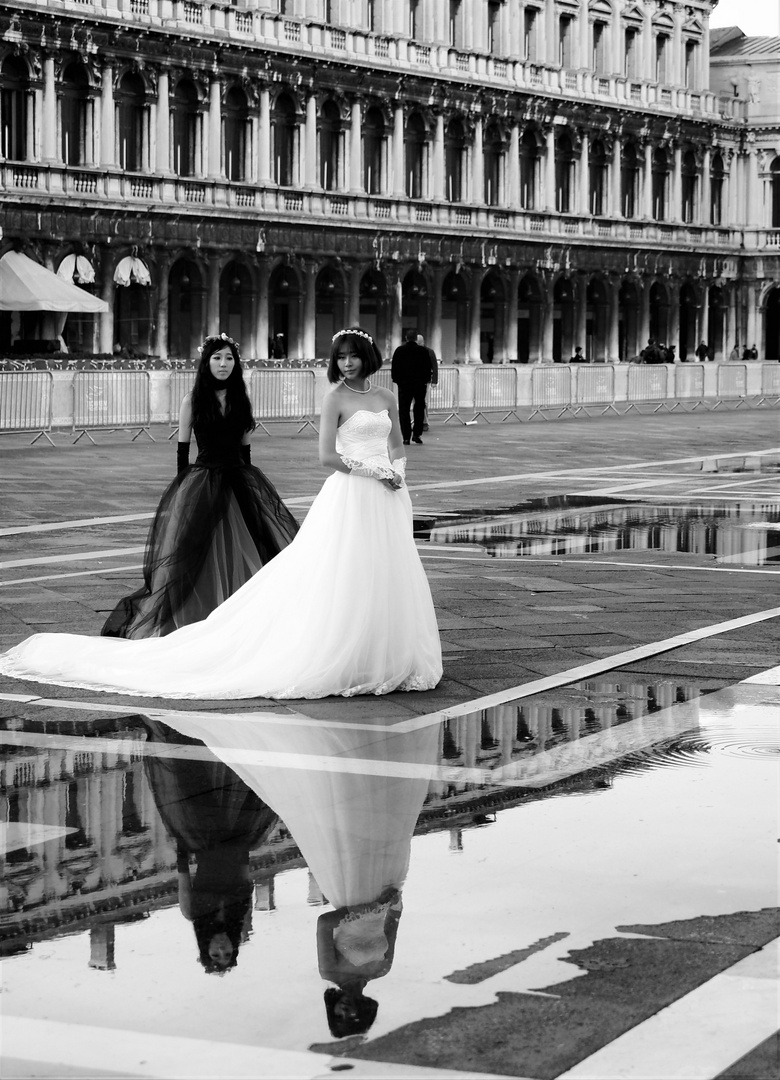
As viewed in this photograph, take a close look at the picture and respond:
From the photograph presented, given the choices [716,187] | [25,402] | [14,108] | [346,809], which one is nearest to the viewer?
[346,809]

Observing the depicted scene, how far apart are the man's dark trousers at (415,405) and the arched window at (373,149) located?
88.5ft

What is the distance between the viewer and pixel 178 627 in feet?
26.4

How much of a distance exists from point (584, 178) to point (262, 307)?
47.8 feet

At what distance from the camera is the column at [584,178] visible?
57375mm

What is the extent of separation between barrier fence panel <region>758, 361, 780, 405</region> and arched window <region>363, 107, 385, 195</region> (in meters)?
15.2

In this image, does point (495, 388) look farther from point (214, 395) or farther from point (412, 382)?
point (214, 395)

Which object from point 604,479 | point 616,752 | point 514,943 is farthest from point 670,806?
point 604,479

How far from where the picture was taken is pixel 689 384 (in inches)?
1483

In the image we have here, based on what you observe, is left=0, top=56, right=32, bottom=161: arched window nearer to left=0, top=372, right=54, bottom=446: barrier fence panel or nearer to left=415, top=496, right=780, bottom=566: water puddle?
left=0, top=372, right=54, bottom=446: barrier fence panel

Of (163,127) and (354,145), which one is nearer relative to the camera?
(163,127)

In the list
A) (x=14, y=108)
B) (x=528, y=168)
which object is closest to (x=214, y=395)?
(x=14, y=108)

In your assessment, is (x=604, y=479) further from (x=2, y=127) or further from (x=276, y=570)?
(x=2, y=127)

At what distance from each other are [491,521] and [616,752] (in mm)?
8096

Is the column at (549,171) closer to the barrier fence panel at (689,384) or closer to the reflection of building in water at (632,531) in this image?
the barrier fence panel at (689,384)
